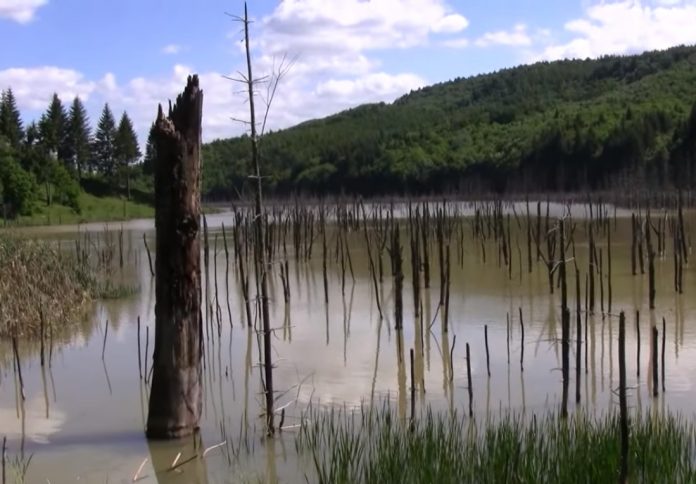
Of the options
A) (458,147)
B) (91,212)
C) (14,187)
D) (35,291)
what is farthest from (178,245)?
(458,147)

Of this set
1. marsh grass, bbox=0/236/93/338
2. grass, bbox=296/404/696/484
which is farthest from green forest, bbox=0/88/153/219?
grass, bbox=296/404/696/484

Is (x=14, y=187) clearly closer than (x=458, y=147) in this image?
Yes

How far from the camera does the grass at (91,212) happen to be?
158 ft

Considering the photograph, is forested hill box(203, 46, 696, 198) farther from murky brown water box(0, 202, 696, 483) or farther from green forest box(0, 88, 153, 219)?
murky brown water box(0, 202, 696, 483)

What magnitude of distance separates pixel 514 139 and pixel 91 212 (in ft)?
105

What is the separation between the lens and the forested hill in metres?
48.2

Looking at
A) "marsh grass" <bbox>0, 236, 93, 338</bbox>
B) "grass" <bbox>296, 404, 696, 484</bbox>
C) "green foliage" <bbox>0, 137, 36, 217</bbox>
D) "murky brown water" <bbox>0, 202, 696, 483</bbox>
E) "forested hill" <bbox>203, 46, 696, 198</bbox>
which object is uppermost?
"forested hill" <bbox>203, 46, 696, 198</bbox>

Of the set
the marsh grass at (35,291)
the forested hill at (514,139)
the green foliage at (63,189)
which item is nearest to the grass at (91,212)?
the green foliage at (63,189)

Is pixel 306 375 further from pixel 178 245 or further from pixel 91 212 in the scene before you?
pixel 91 212

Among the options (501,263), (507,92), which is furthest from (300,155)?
(501,263)

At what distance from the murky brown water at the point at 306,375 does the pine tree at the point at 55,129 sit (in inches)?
2095

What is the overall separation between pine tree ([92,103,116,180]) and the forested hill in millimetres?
10231

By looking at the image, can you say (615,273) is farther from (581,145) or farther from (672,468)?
(581,145)

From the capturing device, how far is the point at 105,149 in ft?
234
